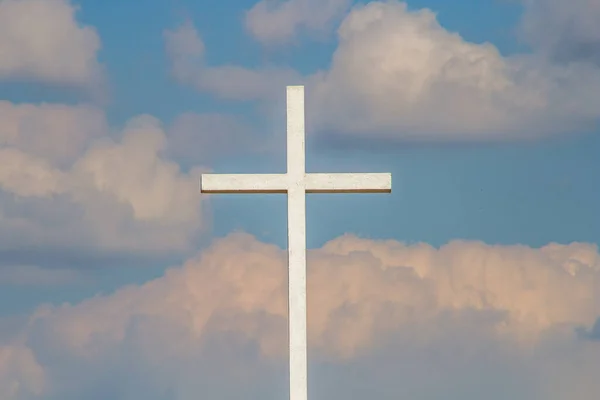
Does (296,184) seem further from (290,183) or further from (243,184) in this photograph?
(243,184)

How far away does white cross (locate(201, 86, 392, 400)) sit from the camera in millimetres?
31797

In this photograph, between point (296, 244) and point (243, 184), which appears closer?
point (296, 244)

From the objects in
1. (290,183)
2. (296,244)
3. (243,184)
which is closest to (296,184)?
(290,183)

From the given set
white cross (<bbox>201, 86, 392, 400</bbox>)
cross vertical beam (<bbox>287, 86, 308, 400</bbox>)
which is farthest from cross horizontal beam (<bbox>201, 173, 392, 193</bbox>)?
cross vertical beam (<bbox>287, 86, 308, 400</bbox>)

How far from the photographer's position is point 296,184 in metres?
32.5

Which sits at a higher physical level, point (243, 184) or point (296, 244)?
point (243, 184)

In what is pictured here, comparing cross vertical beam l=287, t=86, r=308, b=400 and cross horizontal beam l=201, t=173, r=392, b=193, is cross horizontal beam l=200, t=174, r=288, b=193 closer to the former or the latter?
cross horizontal beam l=201, t=173, r=392, b=193

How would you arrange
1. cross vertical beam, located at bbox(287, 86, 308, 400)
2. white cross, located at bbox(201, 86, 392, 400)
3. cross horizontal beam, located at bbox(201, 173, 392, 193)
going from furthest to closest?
cross horizontal beam, located at bbox(201, 173, 392, 193)
white cross, located at bbox(201, 86, 392, 400)
cross vertical beam, located at bbox(287, 86, 308, 400)

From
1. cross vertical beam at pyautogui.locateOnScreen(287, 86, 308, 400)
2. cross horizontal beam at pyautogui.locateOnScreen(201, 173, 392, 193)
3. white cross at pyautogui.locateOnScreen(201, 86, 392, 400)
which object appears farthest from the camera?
cross horizontal beam at pyautogui.locateOnScreen(201, 173, 392, 193)

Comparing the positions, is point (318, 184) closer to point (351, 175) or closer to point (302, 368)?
point (351, 175)

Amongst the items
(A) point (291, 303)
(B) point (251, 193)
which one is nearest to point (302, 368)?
(A) point (291, 303)

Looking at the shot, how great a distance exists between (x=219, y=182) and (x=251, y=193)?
2.28 feet

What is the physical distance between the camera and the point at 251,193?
107 ft

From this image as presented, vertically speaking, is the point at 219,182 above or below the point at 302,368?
above
